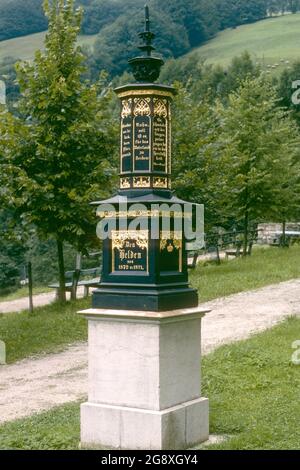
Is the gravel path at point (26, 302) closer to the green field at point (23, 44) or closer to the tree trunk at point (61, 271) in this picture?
the tree trunk at point (61, 271)

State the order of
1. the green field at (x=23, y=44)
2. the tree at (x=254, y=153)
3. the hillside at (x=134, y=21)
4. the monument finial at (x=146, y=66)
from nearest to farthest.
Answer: the monument finial at (x=146, y=66), the tree at (x=254, y=153), the hillside at (x=134, y=21), the green field at (x=23, y=44)

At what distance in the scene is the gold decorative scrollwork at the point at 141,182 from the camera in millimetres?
7680

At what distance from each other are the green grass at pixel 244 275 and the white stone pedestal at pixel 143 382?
11395 mm

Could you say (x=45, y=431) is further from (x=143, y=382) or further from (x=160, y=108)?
(x=160, y=108)

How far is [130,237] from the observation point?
25.0ft

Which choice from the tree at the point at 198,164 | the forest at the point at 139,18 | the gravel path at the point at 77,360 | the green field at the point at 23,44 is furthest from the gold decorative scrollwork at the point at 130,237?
the green field at the point at 23,44

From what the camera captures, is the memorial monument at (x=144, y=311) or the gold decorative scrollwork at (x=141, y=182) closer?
the memorial monument at (x=144, y=311)

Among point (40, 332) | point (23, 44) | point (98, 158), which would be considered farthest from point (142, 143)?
point (23, 44)

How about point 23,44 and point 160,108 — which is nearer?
point 160,108

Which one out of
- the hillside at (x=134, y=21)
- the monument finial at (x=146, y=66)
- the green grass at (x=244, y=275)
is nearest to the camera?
the monument finial at (x=146, y=66)

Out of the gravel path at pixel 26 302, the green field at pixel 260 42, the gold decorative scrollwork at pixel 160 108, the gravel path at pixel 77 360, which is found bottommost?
the gravel path at pixel 26 302

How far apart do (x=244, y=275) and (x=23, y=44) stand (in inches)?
4587

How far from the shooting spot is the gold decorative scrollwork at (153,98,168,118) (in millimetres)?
7707

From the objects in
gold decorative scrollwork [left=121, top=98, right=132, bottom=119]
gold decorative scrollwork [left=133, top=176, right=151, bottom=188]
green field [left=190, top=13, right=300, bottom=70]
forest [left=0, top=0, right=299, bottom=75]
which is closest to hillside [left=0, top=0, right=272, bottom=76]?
forest [left=0, top=0, right=299, bottom=75]
